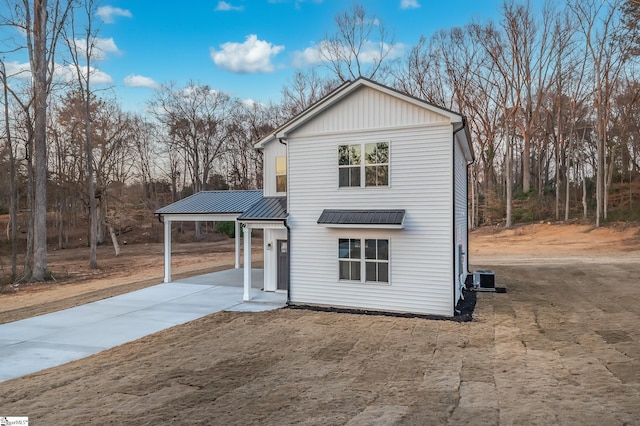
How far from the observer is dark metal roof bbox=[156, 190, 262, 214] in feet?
44.7

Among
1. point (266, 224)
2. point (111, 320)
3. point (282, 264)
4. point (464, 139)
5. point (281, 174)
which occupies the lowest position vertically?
point (111, 320)

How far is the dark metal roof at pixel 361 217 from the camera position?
9.83 m

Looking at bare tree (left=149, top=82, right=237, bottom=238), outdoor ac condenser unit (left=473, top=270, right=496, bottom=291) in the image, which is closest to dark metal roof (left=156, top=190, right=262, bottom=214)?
outdoor ac condenser unit (left=473, top=270, right=496, bottom=291)

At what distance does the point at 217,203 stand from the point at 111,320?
567cm

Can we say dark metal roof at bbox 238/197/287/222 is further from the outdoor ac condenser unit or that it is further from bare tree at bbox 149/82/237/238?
bare tree at bbox 149/82/237/238

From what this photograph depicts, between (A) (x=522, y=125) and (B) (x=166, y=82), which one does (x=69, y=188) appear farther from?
(A) (x=522, y=125)

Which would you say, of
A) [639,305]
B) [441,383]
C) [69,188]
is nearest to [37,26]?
[69,188]

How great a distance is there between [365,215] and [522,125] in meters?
30.0

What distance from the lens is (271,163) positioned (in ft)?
42.2

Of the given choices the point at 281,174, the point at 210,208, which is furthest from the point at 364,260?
the point at 210,208

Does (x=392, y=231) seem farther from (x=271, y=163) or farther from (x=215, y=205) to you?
(x=215, y=205)

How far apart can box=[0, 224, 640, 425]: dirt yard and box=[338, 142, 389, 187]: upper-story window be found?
3.44 m

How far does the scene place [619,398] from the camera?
16.4 ft

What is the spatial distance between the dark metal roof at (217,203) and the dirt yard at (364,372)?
4208mm
